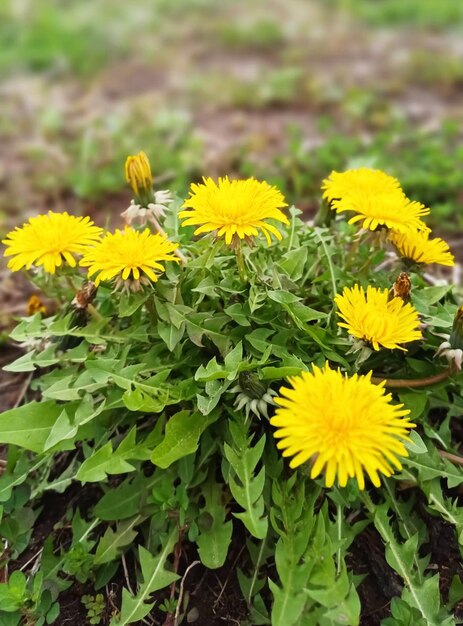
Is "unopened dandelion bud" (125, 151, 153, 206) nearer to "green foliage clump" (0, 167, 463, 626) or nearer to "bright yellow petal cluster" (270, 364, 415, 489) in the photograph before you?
"green foliage clump" (0, 167, 463, 626)

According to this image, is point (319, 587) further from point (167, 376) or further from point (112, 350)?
point (112, 350)

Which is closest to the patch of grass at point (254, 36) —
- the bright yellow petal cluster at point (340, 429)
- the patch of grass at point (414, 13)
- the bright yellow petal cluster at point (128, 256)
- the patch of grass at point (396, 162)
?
the patch of grass at point (414, 13)

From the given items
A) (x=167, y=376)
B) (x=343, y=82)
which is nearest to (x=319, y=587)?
(x=167, y=376)

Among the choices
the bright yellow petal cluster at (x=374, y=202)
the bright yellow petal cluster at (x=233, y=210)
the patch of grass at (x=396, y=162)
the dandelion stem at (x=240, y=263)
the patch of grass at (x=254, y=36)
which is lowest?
the patch of grass at (x=396, y=162)

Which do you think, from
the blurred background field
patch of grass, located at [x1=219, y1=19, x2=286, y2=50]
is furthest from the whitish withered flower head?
patch of grass, located at [x1=219, y1=19, x2=286, y2=50]

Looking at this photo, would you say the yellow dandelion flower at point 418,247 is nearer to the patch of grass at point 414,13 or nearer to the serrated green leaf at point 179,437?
the serrated green leaf at point 179,437

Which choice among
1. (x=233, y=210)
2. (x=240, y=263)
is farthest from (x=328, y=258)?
(x=233, y=210)

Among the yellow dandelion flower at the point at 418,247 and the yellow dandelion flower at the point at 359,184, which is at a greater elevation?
the yellow dandelion flower at the point at 359,184

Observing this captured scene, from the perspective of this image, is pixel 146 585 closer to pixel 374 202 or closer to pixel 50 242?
pixel 50 242
